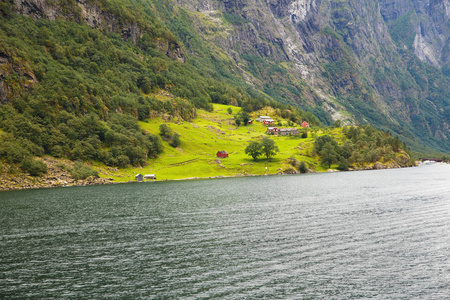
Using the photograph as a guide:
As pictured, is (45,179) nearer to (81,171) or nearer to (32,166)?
(32,166)

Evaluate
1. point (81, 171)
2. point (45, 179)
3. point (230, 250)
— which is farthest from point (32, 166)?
point (230, 250)

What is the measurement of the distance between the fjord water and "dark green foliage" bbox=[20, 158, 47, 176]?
7041 centimetres

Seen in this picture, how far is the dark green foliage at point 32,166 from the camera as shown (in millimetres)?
149750

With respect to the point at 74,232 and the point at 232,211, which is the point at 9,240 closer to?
the point at 74,232

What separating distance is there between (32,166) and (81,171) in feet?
67.1

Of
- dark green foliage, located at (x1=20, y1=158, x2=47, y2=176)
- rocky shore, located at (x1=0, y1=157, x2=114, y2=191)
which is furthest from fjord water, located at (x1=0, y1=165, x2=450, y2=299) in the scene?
A: dark green foliage, located at (x1=20, y1=158, x2=47, y2=176)

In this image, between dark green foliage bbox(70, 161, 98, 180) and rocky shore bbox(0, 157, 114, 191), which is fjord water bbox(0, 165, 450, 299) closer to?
rocky shore bbox(0, 157, 114, 191)

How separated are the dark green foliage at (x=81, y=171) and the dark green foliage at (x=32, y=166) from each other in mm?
13488

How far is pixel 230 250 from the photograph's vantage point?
48625 millimetres

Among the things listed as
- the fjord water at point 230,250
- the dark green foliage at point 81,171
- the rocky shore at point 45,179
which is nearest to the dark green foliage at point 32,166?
the rocky shore at point 45,179

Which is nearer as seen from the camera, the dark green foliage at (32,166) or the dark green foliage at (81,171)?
the dark green foliage at (32,166)

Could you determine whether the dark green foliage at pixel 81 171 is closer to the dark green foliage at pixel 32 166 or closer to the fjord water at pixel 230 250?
the dark green foliage at pixel 32 166

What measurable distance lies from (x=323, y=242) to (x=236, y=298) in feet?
75.2

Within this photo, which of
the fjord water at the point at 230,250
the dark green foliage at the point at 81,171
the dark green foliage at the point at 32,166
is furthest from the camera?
the dark green foliage at the point at 81,171
